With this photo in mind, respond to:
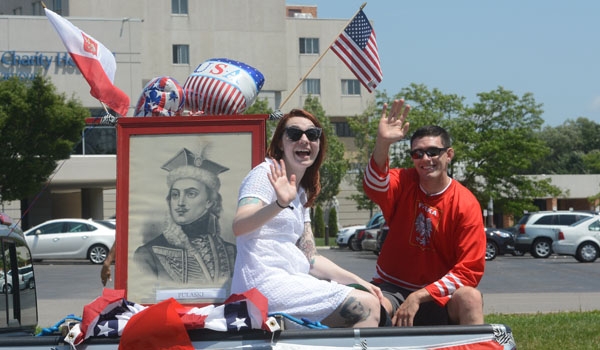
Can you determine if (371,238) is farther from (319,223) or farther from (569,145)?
(569,145)

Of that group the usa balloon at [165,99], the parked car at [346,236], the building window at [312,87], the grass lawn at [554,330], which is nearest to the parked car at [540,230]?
the parked car at [346,236]

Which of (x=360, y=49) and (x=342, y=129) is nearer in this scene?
(x=360, y=49)

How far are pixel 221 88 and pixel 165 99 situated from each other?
49 cm

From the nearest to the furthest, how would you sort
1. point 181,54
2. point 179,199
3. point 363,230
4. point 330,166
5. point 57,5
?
1. point 179,199
2. point 363,230
3. point 330,166
4. point 57,5
5. point 181,54

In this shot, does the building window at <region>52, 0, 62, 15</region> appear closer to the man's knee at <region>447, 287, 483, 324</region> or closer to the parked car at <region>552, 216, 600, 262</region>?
the parked car at <region>552, 216, 600, 262</region>

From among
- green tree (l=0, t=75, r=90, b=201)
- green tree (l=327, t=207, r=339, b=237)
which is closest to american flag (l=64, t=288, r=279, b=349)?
green tree (l=0, t=75, r=90, b=201)

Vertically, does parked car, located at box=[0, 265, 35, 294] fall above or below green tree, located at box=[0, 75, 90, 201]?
below

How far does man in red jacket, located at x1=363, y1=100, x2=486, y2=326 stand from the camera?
5.19 m

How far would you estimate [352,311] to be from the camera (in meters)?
4.54

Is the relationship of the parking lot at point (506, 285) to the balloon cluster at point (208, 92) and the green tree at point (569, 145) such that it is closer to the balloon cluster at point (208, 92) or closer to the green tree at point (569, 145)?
the balloon cluster at point (208, 92)

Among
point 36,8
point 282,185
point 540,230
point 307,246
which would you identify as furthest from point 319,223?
point 282,185

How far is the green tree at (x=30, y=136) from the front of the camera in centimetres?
3462

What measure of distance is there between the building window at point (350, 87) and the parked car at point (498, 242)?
159ft

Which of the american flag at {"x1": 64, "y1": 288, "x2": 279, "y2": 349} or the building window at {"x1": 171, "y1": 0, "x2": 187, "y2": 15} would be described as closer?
the american flag at {"x1": 64, "y1": 288, "x2": 279, "y2": 349}
